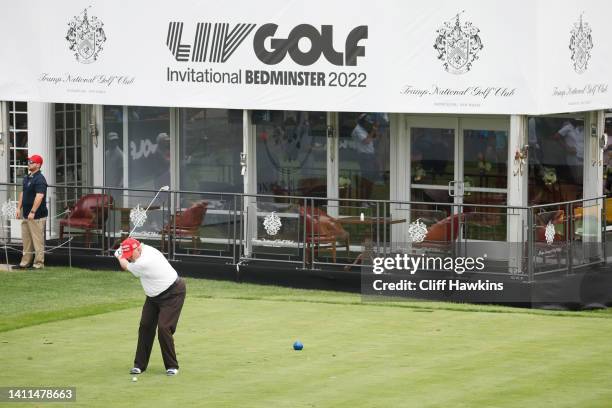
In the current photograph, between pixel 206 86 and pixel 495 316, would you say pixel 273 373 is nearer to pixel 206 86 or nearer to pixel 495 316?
pixel 495 316

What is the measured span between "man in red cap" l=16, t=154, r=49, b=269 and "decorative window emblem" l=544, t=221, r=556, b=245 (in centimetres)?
837

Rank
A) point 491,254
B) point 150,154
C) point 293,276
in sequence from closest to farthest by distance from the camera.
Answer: point 491,254, point 293,276, point 150,154

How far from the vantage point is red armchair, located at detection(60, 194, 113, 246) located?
23672 mm

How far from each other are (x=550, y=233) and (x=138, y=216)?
697cm

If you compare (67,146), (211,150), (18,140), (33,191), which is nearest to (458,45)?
(211,150)

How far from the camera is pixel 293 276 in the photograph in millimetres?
21812

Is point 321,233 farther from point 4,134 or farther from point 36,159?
point 4,134

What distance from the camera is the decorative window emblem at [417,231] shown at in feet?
68.3

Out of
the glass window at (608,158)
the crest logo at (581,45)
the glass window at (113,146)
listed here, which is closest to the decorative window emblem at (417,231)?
the crest logo at (581,45)

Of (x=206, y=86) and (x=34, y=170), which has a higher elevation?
(x=206, y=86)

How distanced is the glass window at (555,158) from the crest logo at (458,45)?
224 cm

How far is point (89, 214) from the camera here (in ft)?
78.3

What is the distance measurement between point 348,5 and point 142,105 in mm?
4244

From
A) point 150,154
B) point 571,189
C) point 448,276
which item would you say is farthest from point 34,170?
point 571,189
